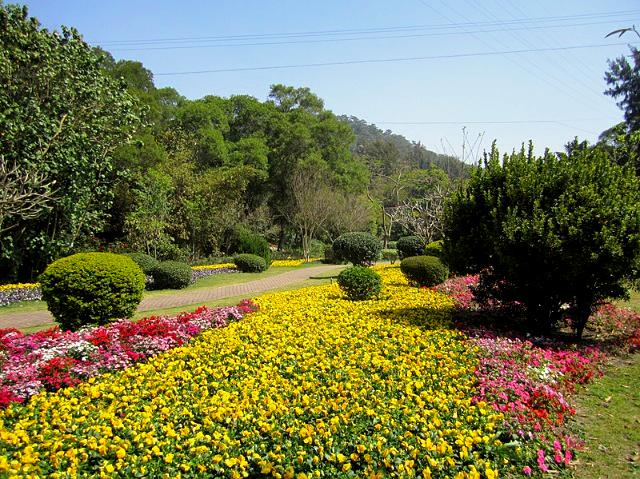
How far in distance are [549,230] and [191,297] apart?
929 cm

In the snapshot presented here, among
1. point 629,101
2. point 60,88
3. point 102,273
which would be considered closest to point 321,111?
point 629,101

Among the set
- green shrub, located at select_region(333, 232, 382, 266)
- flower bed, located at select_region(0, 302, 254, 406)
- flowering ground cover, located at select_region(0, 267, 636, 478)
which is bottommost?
flowering ground cover, located at select_region(0, 267, 636, 478)

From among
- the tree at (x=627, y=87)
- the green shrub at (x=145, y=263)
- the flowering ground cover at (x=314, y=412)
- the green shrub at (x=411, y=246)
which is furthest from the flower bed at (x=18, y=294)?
the tree at (x=627, y=87)

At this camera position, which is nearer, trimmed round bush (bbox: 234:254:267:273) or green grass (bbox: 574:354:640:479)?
green grass (bbox: 574:354:640:479)

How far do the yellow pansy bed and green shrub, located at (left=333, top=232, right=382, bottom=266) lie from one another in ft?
34.6

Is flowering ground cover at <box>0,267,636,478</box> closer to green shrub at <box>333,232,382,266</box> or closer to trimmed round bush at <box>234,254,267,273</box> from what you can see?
green shrub at <box>333,232,382,266</box>

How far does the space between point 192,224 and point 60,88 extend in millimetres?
9361

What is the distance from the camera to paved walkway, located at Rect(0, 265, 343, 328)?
32.6ft

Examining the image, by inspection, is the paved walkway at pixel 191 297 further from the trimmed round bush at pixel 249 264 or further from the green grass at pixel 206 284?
the trimmed round bush at pixel 249 264

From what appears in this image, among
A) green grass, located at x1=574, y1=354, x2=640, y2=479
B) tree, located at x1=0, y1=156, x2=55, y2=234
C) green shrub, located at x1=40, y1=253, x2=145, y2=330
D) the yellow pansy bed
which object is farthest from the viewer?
Answer: tree, located at x1=0, y1=156, x2=55, y2=234

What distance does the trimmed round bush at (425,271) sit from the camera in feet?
41.2

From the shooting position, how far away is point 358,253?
17.4 m

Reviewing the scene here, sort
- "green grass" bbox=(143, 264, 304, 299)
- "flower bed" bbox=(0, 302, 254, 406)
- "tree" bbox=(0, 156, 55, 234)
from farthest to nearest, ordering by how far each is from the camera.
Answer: "green grass" bbox=(143, 264, 304, 299) < "tree" bbox=(0, 156, 55, 234) < "flower bed" bbox=(0, 302, 254, 406)

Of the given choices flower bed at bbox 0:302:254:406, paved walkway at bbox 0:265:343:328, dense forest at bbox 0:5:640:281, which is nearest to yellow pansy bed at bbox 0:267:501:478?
flower bed at bbox 0:302:254:406
